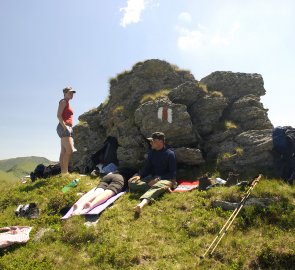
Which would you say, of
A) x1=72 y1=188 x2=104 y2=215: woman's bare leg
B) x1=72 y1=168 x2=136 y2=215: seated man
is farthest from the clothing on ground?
x1=72 y1=188 x2=104 y2=215: woman's bare leg

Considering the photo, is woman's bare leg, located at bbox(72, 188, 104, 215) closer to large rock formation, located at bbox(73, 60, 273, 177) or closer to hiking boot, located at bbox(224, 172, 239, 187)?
large rock formation, located at bbox(73, 60, 273, 177)

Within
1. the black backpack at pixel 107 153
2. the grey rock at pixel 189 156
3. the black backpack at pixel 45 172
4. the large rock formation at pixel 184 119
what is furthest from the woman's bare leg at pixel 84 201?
the black backpack at pixel 45 172

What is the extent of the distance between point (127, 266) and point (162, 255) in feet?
3.53

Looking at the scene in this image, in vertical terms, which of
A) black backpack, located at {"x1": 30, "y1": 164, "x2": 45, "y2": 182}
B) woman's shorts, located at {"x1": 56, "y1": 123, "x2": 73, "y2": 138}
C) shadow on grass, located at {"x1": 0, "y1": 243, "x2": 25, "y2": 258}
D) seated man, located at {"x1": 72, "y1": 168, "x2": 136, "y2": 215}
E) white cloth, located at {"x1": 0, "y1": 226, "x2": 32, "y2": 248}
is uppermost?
woman's shorts, located at {"x1": 56, "y1": 123, "x2": 73, "y2": 138}

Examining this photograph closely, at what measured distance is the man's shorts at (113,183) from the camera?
14.1 metres

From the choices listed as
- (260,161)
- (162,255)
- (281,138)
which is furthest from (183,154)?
(162,255)

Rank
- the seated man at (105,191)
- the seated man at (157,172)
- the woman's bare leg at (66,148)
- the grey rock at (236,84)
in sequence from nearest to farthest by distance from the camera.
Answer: the seated man at (105,191)
the seated man at (157,172)
the woman's bare leg at (66,148)
the grey rock at (236,84)

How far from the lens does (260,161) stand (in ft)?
50.4

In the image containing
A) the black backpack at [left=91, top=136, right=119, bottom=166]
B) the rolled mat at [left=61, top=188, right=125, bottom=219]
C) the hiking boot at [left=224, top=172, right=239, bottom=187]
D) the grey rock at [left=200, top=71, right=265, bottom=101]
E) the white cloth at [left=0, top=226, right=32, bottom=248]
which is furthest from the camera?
the grey rock at [left=200, top=71, right=265, bottom=101]

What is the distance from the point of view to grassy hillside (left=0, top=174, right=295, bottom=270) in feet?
28.0

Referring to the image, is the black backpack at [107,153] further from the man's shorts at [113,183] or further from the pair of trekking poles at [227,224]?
the pair of trekking poles at [227,224]

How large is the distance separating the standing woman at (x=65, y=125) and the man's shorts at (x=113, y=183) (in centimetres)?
350

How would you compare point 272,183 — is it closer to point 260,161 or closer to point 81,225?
point 260,161

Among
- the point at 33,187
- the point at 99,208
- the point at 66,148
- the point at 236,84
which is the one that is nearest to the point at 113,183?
the point at 99,208
